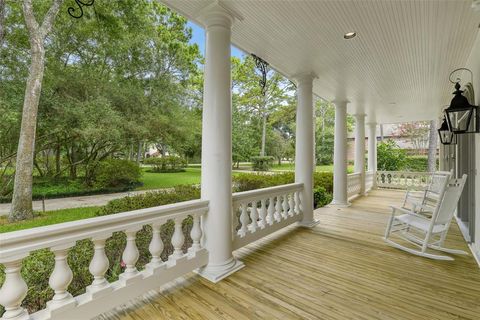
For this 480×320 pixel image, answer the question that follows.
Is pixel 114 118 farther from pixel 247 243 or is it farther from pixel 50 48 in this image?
pixel 247 243

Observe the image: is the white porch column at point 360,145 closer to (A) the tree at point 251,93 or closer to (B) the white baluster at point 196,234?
(A) the tree at point 251,93

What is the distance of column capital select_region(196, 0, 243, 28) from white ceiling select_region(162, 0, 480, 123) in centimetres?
4

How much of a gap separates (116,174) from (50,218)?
1.27 metres

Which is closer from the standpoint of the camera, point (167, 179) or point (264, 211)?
point (264, 211)

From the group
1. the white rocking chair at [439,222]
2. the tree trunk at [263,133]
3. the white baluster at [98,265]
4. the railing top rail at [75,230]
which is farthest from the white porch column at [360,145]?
the white baluster at [98,265]

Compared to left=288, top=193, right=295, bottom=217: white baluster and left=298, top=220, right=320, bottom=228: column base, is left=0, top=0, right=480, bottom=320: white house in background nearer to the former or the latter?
left=288, top=193, right=295, bottom=217: white baluster

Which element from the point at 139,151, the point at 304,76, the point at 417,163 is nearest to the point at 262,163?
the point at 304,76

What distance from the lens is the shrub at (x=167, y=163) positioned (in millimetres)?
4867

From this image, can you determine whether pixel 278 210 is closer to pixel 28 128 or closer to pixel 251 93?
pixel 28 128

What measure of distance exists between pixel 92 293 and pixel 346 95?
5.75 meters

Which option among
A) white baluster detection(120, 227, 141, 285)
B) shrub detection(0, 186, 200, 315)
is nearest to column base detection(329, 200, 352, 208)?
shrub detection(0, 186, 200, 315)

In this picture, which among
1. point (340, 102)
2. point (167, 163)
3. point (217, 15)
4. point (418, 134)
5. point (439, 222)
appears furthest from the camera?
point (418, 134)

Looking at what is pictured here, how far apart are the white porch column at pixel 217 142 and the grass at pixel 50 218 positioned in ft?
6.32

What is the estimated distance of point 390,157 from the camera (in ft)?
32.8
